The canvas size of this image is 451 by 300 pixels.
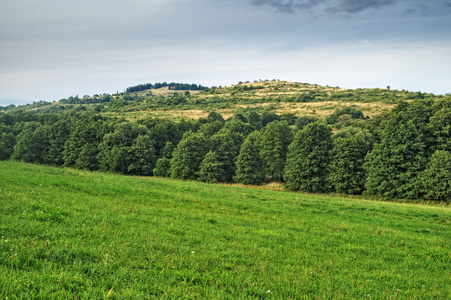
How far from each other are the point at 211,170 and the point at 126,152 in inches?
942

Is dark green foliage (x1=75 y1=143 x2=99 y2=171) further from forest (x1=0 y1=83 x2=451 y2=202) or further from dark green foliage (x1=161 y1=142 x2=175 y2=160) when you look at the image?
dark green foliage (x1=161 y1=142 x2=175 y2=160)

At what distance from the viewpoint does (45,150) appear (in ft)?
267

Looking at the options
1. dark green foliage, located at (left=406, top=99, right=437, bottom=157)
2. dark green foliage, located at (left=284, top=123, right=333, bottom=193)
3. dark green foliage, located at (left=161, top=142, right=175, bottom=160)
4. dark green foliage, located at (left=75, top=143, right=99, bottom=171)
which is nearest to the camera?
dark green foliage, located at (left=406, top=99, right=437, bottom=157)

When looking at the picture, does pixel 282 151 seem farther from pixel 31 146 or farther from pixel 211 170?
pixel 31 146

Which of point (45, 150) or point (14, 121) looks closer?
point (45, 150)

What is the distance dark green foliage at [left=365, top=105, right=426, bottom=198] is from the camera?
1737 inches

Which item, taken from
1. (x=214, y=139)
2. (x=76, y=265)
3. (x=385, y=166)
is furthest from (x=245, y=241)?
(x=214, y=139)

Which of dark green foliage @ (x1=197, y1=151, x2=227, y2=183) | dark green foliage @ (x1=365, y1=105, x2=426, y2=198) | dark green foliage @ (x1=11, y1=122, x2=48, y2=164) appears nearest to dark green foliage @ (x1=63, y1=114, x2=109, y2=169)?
dark green foliage @ (x1=11, y1=122, x2=48, y2=164)

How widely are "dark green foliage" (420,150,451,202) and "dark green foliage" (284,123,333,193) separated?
15.6m

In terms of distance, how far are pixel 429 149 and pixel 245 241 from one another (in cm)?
4975

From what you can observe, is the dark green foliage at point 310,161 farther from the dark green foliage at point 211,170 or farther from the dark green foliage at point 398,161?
the dark green foliage at point 211,170

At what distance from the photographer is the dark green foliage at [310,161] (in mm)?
52972

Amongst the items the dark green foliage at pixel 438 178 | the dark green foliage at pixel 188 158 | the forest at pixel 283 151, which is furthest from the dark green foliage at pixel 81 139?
A: the dark green foliage at pixel 438 178

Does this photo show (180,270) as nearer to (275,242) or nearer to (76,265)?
(76,265)
